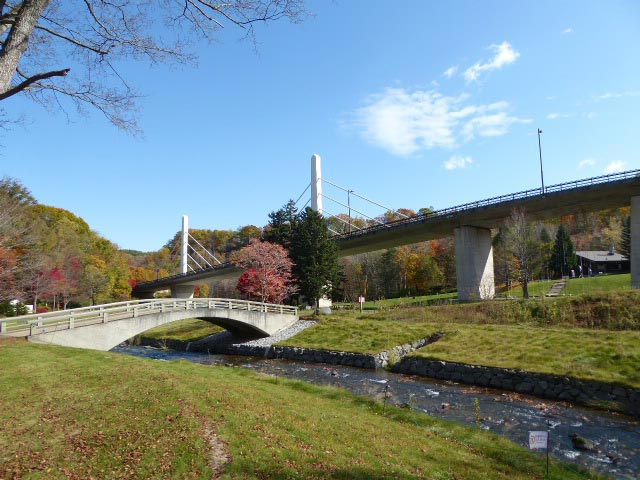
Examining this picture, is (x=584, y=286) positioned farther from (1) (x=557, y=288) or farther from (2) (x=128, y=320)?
(2) (x=128, y=320)

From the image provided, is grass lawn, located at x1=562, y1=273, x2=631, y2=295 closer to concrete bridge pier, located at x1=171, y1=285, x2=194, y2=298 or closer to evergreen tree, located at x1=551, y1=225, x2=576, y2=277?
evergreen tree, located at x1=551, y1=225, x2=576, y2=277

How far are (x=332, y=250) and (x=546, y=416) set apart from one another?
26748mm

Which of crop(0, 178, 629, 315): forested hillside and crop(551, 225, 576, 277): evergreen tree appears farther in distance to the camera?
crop(551, 225, 576, 277): evergreen tree

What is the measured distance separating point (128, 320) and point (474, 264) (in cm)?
2940

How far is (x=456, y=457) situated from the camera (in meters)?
7.64

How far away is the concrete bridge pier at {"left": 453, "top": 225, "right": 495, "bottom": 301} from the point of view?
121 feet

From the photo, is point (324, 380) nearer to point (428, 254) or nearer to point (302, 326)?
point (302, 326)

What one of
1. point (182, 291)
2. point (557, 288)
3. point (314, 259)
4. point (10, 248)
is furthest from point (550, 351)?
point (182, 291)

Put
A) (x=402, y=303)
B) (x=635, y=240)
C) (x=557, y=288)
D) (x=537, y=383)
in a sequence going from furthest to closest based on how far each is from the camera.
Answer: (x=557, y=288), (x=402, y=303), (x=635, y=240), (x=537, y=383)

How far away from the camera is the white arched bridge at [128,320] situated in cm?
1725

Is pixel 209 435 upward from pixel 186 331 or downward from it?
upward

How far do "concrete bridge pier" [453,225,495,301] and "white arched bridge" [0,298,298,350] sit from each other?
15941mm

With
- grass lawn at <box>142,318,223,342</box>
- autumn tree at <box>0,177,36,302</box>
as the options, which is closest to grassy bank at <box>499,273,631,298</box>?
grass lawn at <box>142,318,223,342</box>

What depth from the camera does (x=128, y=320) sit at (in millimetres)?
20625
